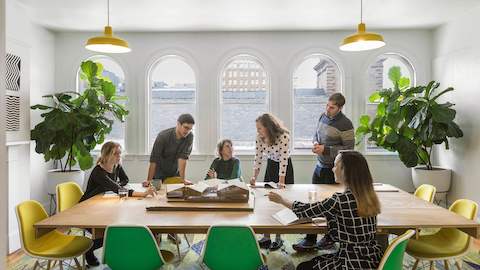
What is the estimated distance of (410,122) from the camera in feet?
16.0

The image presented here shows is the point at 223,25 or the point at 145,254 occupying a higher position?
the point at 223,25

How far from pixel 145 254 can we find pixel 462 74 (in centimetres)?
457

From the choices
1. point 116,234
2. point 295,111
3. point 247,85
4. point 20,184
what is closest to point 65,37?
point 20,184

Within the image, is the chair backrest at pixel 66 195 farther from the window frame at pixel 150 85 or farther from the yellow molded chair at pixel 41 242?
the window frame at pixel 150 85

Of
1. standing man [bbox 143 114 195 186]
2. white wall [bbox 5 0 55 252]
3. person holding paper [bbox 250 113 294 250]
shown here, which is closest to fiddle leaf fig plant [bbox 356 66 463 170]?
person holding paper [bbox 250 113 294 250]

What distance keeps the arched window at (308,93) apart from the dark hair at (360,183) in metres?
3.64

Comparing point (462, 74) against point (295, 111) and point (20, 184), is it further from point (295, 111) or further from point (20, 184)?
point (20, 184)

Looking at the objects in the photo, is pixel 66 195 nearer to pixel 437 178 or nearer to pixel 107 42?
pixel 107 42

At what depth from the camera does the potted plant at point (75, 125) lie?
4.55 m

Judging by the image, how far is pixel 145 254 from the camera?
7.30 ft

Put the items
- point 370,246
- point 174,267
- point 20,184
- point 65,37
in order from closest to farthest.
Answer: point 370,246
point 174,267
point 20,184
point 65,37

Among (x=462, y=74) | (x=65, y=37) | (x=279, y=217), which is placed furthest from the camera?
(x=65, y=37)

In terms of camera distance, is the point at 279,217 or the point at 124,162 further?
the point at 124,162

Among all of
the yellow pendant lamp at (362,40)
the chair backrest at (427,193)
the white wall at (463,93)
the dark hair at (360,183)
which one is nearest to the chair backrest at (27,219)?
the dark hair at (360,183)
